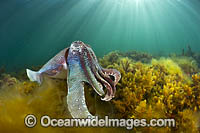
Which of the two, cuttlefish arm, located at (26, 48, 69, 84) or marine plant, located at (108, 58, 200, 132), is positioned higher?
cuttlefish arm, located at (26, 48, 69, 84)

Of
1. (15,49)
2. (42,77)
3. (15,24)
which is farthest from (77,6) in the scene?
(42,77)

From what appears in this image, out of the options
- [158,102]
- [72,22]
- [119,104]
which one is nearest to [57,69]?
[119,104]

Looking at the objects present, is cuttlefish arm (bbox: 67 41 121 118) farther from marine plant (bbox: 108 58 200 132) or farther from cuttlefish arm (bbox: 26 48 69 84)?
marine plant (bbox: 108 58 200 132)

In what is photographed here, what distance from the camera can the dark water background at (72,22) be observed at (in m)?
44.0

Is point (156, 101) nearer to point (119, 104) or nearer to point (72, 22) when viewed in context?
point (119, 104)

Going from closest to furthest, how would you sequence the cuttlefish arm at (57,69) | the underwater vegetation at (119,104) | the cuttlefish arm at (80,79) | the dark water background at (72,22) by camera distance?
the cuttlefish arm at (80,79), the underwater vegetation at (119,104), the cuttlefish arm at (57,69), the dark water background at (72,22)

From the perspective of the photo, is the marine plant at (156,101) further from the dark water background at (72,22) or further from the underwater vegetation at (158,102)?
the dark water background at (72,22)

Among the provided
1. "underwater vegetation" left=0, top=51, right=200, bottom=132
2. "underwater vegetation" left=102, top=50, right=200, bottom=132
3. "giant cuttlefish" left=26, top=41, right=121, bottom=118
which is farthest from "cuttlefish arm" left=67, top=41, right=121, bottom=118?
"underwater vegetation" left=102, top=50, right=200, bottom=132

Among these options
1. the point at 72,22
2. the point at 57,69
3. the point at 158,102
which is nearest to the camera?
the point at 57,69

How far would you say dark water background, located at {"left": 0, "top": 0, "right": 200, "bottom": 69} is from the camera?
44.0m

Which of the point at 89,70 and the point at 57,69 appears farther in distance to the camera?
the point at 57,69

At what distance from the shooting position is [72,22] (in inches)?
2621

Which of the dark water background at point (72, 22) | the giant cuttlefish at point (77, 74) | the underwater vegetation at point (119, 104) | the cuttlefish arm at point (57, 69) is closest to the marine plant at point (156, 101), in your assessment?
the underwater vegetation at point (119, 104)

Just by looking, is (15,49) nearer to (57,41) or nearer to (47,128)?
(57,41)
